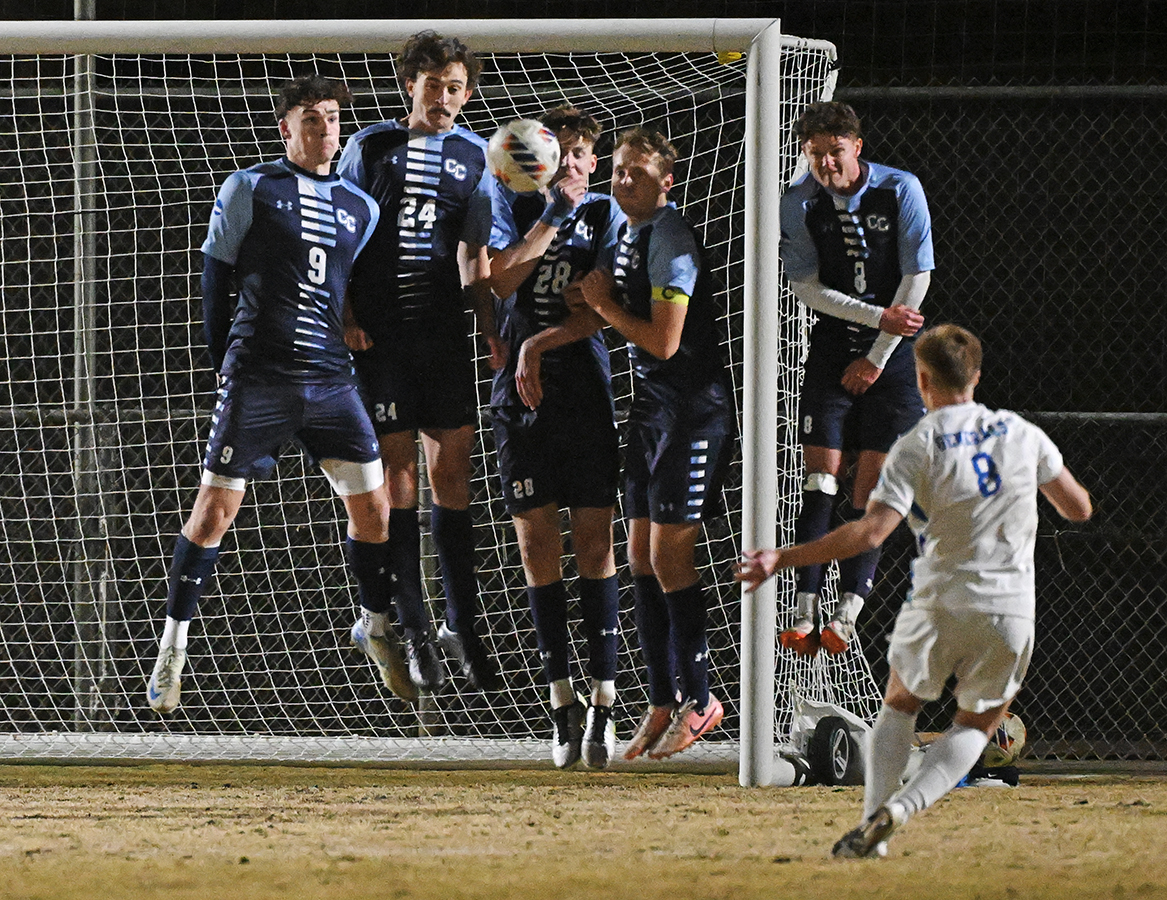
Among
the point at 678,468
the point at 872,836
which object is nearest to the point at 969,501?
the point at 872,836

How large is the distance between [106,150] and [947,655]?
522 centimetres

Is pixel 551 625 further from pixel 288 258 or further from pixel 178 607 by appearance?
pixel 288 258

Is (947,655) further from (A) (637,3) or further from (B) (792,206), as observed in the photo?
(A) (637,3)

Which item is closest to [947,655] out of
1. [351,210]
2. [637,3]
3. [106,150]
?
[351,210]

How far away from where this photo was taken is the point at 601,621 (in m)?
5.70

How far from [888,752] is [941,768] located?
14cm

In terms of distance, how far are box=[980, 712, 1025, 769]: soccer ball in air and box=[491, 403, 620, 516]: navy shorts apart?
65.9 inches

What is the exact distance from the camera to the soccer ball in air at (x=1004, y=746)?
18.8 feet

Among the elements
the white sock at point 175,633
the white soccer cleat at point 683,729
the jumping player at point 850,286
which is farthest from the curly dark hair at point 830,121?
the white sock at point 175,633

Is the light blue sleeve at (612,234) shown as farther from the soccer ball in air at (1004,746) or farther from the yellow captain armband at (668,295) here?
the soccer ball in air at (1004,746)

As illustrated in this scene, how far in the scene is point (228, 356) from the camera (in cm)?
541

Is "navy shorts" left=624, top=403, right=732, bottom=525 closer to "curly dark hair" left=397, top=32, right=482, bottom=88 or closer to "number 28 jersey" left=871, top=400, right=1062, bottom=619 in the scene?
"curly dark hair" left=397, top=32, right=482, bottom=88

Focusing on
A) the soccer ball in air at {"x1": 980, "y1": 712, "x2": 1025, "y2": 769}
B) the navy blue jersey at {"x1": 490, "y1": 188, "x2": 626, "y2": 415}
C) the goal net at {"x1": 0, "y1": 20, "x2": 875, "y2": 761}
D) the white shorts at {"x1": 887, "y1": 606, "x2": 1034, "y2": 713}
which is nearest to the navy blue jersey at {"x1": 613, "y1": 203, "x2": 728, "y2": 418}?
the navy blue jersey at {"x1": 490, "y1": 188, "x2": 626, "y2": 415}

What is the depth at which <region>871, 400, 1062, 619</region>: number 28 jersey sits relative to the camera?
3740mm
